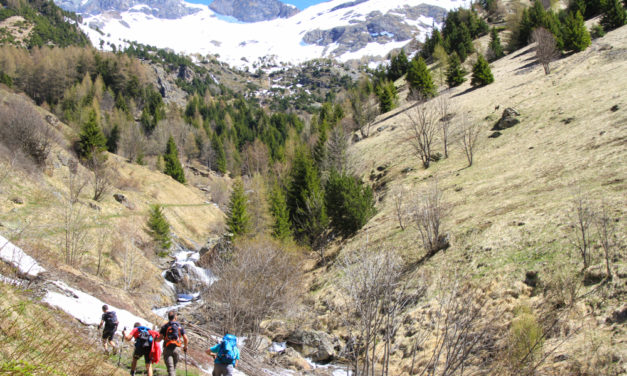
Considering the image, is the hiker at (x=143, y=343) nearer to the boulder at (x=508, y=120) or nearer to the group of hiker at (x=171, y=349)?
the group of hiker at (x=171, y=349)

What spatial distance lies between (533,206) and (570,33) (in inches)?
1688

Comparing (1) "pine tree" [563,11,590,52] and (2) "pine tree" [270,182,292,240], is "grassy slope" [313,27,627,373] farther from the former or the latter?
(2) "pine tree" [270,182,292,240]

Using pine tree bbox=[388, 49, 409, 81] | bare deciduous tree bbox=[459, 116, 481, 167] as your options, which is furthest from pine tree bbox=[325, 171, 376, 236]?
pine tree bbox=[388, 49, 409, 81]

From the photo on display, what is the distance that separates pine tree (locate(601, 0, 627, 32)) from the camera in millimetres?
50406

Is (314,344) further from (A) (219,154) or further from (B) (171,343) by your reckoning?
(A) (219,154)

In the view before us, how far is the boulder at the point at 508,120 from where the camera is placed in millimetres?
34969

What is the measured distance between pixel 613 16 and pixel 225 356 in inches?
2801

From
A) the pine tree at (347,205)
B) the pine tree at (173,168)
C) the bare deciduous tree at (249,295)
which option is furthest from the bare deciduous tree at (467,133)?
the pine tree at (173,168)

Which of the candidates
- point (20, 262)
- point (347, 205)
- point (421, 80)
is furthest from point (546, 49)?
point (20, 262)

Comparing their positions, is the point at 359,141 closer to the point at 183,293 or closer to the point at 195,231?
the point at 195,231

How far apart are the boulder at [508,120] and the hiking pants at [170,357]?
37390mm

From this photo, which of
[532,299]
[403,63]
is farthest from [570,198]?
[403,63]

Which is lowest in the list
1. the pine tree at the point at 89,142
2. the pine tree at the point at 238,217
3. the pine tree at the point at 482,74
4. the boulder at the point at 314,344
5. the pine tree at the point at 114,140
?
the boulder at the point at 314,344

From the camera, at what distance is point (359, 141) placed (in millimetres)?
55812
